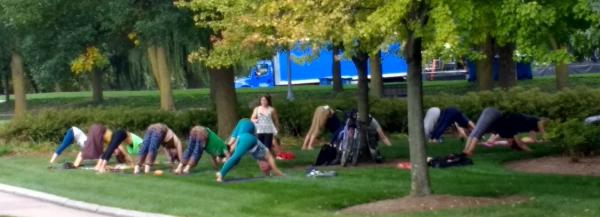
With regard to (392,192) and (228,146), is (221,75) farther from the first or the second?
(392,192)

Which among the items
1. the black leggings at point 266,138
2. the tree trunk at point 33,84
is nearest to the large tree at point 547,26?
the black leggings at point 266,138

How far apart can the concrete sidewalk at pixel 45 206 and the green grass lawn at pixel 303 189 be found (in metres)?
0.27

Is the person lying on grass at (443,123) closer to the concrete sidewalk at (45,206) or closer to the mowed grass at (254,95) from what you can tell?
the concrete sidewalk at (45,206)

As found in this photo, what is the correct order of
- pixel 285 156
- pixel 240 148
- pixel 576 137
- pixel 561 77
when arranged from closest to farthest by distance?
pixel 240 148
pixel 576 137
pixel 285 156
pixel 561 77

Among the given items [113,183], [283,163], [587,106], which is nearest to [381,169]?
[283,163]

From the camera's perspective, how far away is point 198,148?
1855 centimetres

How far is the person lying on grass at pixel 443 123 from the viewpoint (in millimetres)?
23109

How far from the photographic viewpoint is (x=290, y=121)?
26.0m

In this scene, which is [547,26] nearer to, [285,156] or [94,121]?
[285,156]

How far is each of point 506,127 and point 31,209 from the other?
9477 mm

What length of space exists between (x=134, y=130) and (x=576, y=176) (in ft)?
40.3

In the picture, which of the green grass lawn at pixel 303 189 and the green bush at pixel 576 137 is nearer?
the green grass lawn at pixel 303 189

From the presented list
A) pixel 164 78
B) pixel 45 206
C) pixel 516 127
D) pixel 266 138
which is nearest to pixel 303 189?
pixel 45 206

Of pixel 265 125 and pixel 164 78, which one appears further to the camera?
pixel 164 78
